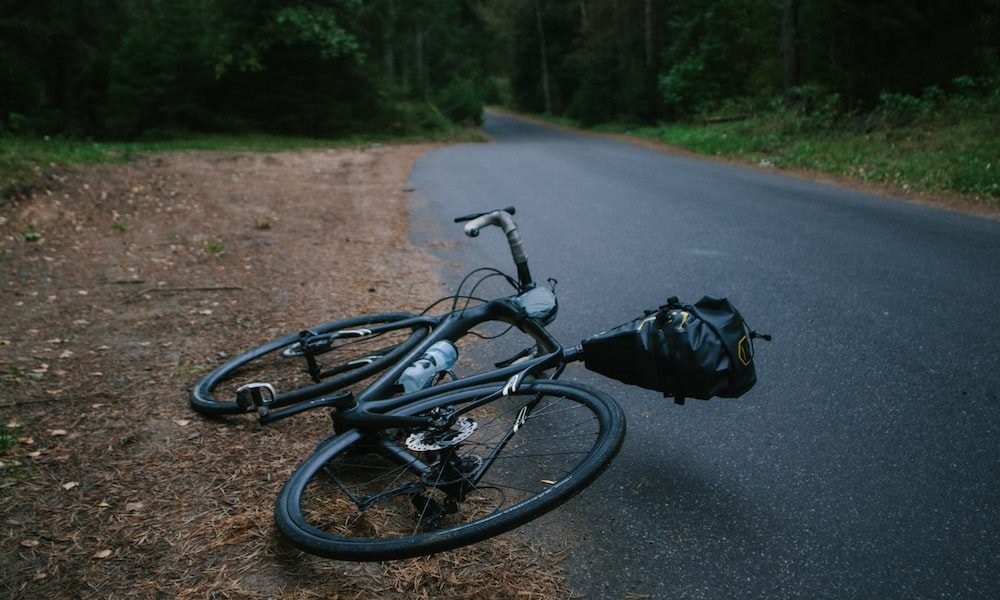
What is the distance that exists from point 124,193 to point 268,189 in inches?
99.6

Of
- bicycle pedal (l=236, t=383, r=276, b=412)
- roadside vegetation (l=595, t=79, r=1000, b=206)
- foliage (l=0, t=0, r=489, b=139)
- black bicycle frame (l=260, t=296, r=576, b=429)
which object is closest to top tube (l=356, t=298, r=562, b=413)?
black bicycle frame (l=260, t=296, r=576, b=429)

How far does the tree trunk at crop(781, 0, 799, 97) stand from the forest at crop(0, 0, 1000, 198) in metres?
0.06

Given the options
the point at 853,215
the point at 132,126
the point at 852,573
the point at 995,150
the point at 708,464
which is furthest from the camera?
the point at 132,126

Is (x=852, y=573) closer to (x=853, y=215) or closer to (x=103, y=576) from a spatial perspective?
(x=103, y=576)

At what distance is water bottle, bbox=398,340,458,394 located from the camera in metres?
2.99

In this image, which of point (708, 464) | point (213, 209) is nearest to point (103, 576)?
point (708, 464)

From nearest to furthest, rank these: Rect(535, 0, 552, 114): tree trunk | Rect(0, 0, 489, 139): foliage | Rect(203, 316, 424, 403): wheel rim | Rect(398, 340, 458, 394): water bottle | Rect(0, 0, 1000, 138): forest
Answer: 1. Rect(398, 340, 458, 394): water bottle
2. Rect(203, 316, 424, 403): wheel rim
3. Rect(0, 0, 1000, 138): forest
4. Rect(0, 0, 489, 139): foliage
5. Rect(535, 0, 552, 114): tree trunk

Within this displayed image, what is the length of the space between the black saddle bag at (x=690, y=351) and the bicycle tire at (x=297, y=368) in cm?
134

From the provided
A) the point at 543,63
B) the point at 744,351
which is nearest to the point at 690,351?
the point at 744,351

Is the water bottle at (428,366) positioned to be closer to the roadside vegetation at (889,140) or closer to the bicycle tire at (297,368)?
the bicycle tire at (297,368)

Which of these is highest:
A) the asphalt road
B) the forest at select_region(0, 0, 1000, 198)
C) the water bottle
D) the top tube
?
the forest at select_region(0, 0, 1000, 198)

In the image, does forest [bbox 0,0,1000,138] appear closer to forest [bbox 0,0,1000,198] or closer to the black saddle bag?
forest [bbox 0,0,1000,198]

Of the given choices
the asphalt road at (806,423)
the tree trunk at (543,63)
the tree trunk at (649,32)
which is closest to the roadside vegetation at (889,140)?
the asphalt road at (806,423)

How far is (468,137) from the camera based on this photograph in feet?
91.1
